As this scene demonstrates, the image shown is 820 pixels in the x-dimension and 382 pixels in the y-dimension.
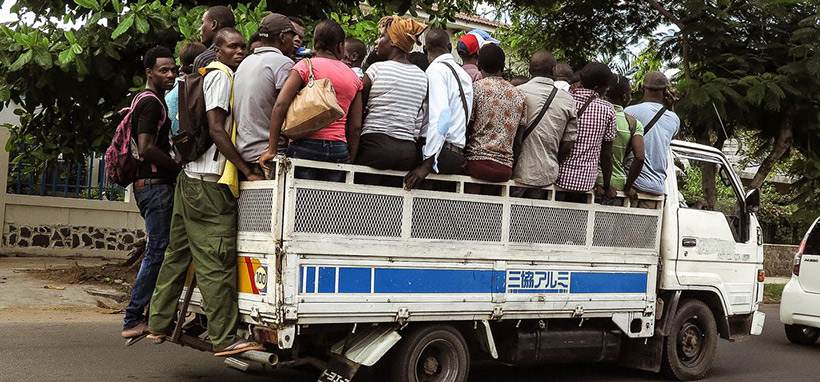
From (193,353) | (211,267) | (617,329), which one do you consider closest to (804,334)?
(617,329)

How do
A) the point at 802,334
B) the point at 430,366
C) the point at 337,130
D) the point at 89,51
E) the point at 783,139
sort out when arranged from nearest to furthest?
1. the point at 337,130
2. the point at 430,366
3. the point at 89,51
4. the point at 802,334
5. the point at 783,139

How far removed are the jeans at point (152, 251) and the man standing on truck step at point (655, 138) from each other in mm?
3562

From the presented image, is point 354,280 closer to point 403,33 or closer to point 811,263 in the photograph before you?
point 403,33

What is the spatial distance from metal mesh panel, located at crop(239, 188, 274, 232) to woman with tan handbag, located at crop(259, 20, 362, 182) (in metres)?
0.19

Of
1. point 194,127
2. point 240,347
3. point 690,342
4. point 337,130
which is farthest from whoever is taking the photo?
point 690,342

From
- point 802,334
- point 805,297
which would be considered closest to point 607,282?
point 805,297

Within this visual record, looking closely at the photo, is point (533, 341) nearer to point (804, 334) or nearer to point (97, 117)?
point (804, 334)

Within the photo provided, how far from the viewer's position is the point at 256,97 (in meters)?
5.46

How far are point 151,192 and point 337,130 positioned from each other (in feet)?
4.72

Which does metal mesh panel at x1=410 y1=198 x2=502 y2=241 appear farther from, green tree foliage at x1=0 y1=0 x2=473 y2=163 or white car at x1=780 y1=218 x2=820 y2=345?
white car at x1=780 y1=218 x2=820 y2=345

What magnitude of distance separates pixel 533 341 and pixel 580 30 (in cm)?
902


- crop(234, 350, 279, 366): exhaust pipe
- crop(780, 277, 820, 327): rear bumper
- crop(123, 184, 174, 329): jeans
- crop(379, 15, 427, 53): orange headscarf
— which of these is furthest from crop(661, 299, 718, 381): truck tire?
crop(123, 184, 174, 329): jeans

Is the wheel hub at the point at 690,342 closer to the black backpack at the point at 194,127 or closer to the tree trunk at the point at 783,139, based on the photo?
the black backpack at the point at 194,127

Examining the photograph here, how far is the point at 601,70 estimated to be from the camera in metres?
6.89
